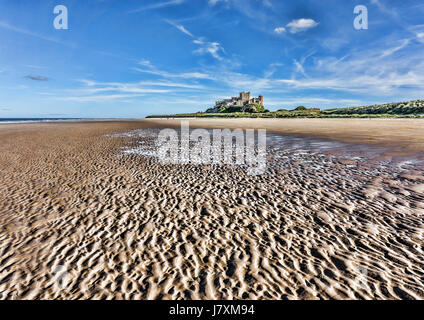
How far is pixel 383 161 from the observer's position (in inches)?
480

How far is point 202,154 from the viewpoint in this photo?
51.0 ft

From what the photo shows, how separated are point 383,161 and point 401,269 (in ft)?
34.9

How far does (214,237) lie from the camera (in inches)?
206

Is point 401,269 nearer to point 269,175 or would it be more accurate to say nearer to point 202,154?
point 269,175

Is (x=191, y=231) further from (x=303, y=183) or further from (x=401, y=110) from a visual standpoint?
(x=401, y=110)

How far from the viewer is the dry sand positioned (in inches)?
147

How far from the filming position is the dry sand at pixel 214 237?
12.2 feet

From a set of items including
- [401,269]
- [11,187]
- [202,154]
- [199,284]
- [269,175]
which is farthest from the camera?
[202,154]

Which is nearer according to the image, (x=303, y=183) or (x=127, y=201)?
(x=127, y=201)
